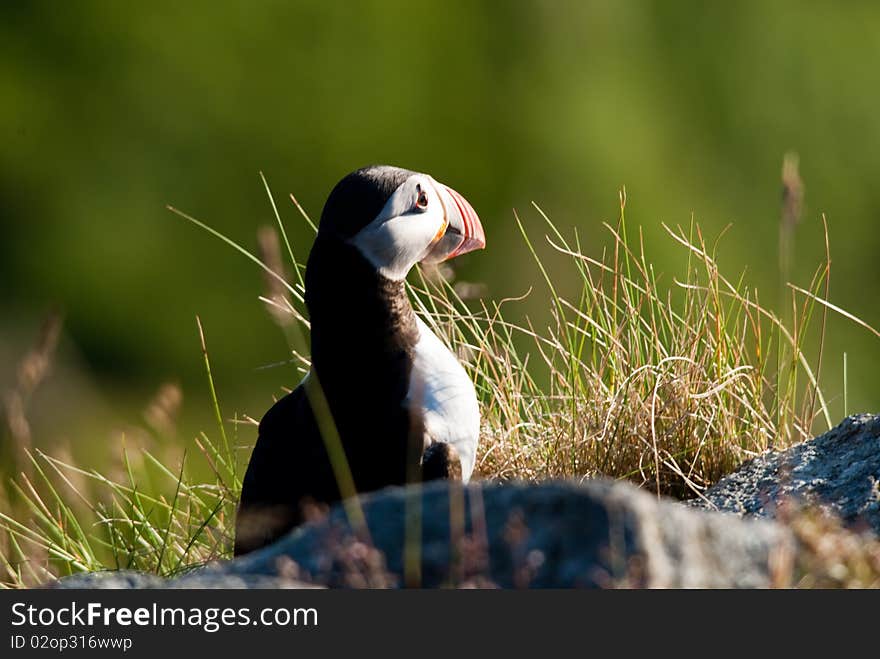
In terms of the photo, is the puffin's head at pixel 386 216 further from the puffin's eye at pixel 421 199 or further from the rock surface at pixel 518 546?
the rock surface at pixel 518 546

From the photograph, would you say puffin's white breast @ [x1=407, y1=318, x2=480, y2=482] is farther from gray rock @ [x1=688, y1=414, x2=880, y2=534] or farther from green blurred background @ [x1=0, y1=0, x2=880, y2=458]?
green blurred background @ [x1=0, y1=0, x2=880, y2=458]

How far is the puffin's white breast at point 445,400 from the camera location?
282cm

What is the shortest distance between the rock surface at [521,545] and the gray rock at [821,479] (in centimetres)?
75

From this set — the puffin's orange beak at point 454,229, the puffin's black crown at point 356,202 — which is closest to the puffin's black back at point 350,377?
the puffin's black crown at point 356,202

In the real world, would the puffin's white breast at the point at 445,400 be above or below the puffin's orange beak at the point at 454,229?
below

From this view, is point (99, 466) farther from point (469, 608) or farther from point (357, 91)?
point (469, 608)

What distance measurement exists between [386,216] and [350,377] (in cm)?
37

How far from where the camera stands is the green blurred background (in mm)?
8430

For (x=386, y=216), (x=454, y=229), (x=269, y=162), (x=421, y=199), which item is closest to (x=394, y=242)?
(x=386, y=216)

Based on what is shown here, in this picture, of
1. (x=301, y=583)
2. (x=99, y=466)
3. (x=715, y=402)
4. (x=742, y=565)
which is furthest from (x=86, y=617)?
(x=99, y=466)

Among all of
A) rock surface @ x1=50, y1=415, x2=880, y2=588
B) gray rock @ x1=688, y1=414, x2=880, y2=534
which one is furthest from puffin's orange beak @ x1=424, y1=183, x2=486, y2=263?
rock surface @ x1=50, y1=415, x2=880, y2=588

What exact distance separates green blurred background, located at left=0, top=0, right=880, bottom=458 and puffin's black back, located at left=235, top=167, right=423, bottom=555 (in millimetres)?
4593

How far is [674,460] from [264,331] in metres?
5.79

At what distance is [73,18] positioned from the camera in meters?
8.97
